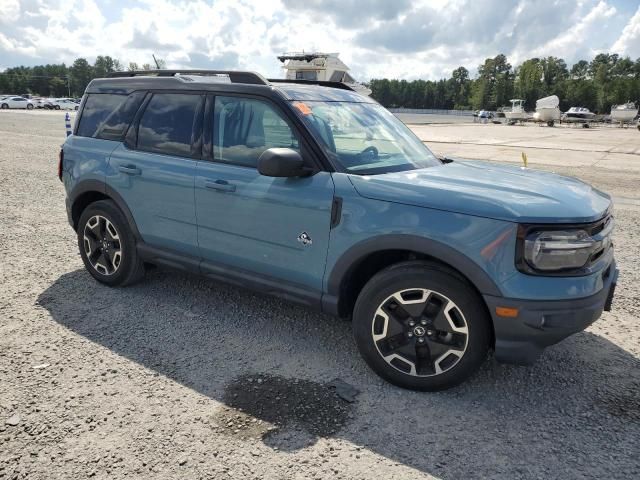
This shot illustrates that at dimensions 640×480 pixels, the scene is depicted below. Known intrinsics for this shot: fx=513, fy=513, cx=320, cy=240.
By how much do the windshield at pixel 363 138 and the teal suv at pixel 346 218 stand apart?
0.02 meters

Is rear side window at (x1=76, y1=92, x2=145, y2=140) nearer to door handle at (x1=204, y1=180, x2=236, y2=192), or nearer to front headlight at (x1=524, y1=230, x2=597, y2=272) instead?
door handle at (x1=204, y1=180, x2=236, y2=192)

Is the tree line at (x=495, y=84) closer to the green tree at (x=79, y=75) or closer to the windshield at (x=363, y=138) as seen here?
the green tree at (x=79, y=75)

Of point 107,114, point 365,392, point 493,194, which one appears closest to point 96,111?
point 107,114

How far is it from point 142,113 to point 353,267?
7.79 ft

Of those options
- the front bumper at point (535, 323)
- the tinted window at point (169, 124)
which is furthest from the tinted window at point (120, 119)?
the front bumper at point (535, 323)

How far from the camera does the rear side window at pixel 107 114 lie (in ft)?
14.5

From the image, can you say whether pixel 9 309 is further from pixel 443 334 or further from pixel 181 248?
pixel 443 334

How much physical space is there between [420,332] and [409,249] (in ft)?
1.69

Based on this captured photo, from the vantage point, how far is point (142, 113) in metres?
4.31

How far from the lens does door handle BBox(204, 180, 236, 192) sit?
3.64 m

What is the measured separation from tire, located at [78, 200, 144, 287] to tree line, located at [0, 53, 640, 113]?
113m

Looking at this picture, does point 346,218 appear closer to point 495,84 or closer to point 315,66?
point 315,66

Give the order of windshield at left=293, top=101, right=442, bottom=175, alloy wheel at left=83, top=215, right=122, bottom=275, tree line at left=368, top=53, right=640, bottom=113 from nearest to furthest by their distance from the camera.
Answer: windshield at left=293, top=101, right=442, bottom=175, alloy wheel at left=83, top=215, right=122, bottom=275, tree line at left=368, top=53, right=640, bottom=113

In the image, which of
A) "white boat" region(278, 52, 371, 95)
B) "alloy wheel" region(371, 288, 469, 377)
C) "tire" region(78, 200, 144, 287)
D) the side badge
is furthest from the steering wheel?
"white boat" region(278, 52, 371, 95)
